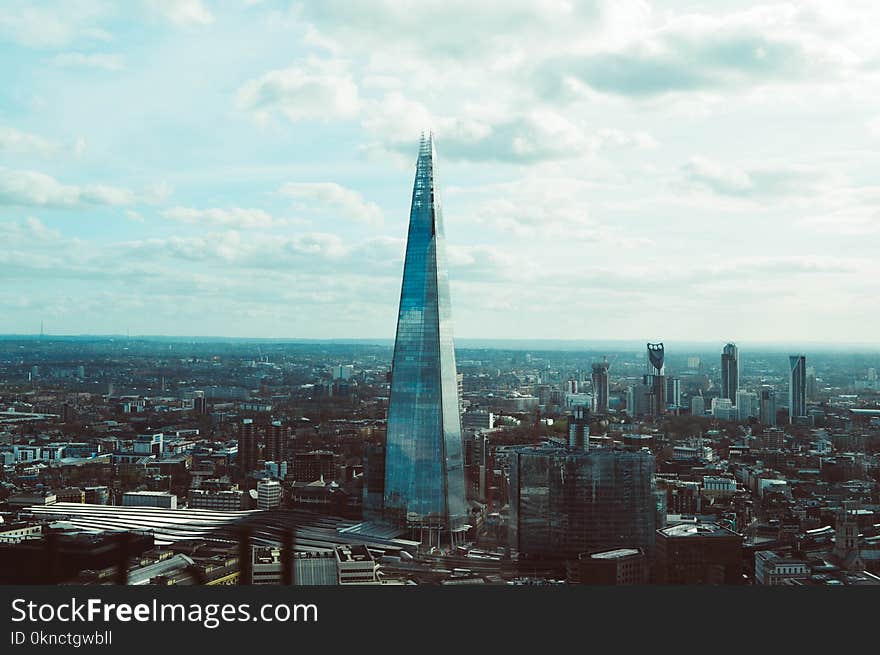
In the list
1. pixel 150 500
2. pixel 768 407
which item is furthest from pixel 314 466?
pixel 768 407

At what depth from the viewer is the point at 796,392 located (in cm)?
1407

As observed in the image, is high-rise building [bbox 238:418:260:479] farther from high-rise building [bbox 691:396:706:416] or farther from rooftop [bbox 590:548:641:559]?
high-rise building [bbox 691:396:706:416]

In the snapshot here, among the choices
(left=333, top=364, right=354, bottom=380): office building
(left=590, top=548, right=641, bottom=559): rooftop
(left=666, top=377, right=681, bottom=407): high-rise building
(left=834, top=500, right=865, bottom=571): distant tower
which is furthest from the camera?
(left=666, top=377, right=681, bottom=407): high-rise building

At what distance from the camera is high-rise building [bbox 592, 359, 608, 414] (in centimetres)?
1320

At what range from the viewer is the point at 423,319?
10562 millimetres

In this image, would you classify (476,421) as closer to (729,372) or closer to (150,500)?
Answer: (150,500)

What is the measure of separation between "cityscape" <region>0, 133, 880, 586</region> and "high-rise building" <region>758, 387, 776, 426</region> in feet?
0.20

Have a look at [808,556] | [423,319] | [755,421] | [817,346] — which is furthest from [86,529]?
[755,421]

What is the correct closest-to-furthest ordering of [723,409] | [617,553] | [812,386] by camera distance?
[617,553] → [812,386] → [723,409]

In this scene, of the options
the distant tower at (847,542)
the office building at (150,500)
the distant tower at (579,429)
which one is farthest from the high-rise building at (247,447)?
the distant tower at (847,542)

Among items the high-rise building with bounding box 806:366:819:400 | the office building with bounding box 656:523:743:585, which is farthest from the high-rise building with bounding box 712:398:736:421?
the office building with bounding box 656:523:743:585

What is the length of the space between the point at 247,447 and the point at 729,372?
23.3 feet

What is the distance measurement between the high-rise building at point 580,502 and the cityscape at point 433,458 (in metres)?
0.02

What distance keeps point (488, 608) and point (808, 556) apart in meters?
5.70
